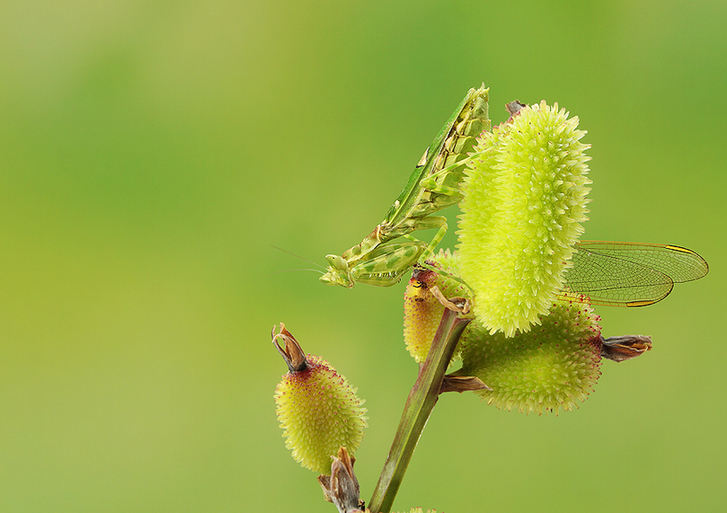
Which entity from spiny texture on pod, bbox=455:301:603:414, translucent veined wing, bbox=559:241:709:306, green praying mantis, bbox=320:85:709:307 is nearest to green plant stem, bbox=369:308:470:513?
spiny texture on pod, bbox=455:301:603:414

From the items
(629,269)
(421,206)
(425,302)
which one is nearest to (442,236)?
(421,206)

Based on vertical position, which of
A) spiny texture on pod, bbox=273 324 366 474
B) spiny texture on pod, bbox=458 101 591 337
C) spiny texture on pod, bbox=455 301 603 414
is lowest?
spiny texture on pod, bbox=273 324 366 474

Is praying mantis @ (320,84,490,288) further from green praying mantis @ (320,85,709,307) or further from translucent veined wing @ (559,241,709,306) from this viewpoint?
translucent veined wing @ (559,241,709,306)

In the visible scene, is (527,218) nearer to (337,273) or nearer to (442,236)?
(442,236)

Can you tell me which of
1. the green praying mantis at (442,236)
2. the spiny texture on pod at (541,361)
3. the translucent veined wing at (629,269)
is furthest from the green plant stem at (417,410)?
the translucent veined wing at (629,269)

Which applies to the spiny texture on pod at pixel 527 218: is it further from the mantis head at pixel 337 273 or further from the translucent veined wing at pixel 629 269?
the mantis head at pixel 337 273

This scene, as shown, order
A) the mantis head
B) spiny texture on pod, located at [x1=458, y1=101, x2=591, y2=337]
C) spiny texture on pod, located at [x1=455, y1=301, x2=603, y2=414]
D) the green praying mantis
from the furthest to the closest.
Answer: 1. the mantis head
2. the green praying mantis
3. spiny texture on pod, located at [x1=455, y1=301, x2=603, y2=414]
4. spiny texture on pod, located at [x1=458, y1=101, x2=591, y2=337]
